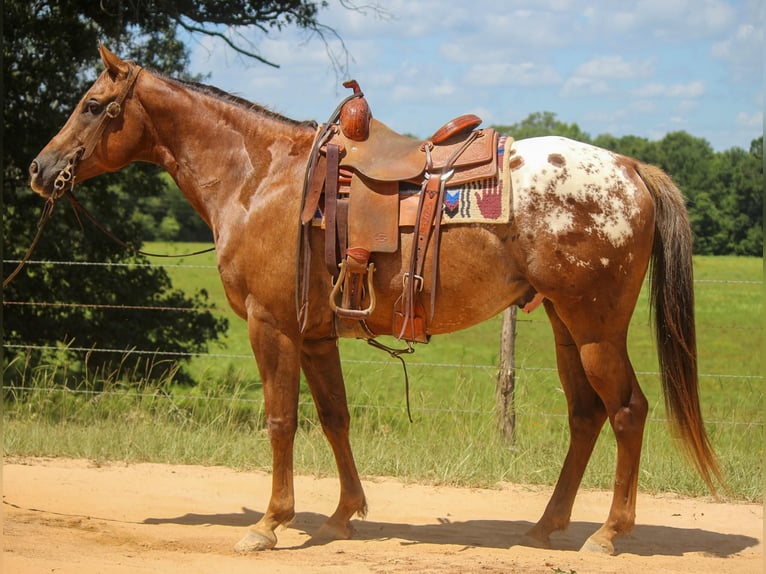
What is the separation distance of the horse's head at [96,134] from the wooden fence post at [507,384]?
10.3 feet

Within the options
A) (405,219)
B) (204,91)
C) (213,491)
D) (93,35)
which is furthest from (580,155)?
(93,35)

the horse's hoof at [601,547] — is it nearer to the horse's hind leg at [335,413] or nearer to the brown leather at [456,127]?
the horse's hind leg at [335,413]

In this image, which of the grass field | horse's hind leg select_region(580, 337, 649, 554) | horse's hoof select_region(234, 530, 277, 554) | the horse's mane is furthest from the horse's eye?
horse's hind leg select_region(580, 337, 649, 554)

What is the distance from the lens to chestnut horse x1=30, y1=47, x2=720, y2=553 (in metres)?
3.93

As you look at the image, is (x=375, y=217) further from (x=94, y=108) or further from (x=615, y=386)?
(x=94, y=108)

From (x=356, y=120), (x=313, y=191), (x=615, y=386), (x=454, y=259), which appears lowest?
(x=615, y=386)

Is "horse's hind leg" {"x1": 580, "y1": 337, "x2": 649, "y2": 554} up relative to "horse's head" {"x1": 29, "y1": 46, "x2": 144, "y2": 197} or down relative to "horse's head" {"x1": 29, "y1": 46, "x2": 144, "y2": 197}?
down

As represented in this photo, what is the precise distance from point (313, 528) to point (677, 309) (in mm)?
2287

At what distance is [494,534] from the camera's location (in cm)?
452

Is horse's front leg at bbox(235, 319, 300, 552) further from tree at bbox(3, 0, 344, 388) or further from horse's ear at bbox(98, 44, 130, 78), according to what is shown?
tree at bbox(3, 0, 344, 388)

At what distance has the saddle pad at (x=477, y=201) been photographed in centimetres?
388

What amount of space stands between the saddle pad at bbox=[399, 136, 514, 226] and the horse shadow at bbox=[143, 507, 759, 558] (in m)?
1.69

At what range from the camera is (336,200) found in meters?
4.04

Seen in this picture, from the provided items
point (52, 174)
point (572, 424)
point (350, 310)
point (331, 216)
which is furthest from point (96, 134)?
point (572, 424)
